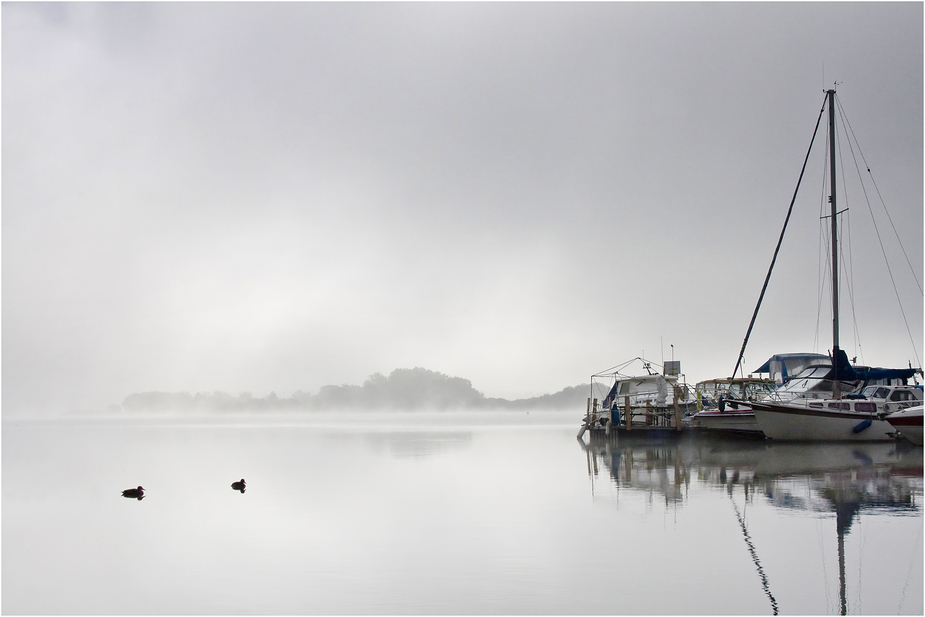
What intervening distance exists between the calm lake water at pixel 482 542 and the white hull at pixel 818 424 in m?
7.73

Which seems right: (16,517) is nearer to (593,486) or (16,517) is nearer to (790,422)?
(593,486)

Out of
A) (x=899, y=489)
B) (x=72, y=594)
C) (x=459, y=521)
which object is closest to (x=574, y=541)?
(x=459, y=521)

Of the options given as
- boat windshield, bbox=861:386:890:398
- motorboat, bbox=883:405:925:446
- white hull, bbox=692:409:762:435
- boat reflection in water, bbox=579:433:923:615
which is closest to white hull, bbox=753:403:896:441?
boat reflection in water, bbox=579:433:923:615

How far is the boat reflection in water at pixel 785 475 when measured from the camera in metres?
15.5

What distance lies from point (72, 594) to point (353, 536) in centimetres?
476

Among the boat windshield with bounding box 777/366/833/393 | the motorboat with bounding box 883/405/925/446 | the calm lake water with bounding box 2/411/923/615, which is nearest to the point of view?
the calm lake water with bounding box 2/411/923/615

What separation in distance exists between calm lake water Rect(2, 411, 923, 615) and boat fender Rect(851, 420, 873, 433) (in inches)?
342

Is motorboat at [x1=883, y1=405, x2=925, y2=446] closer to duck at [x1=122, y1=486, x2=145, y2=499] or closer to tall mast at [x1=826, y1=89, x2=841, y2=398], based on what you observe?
tall mast at [x1=826, y1=89, x2=841, y2=398]

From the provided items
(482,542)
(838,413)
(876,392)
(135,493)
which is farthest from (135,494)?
(876,392)

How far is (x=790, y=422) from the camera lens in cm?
3497

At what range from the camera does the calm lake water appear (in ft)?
33.3

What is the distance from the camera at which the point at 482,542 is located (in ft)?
44.9

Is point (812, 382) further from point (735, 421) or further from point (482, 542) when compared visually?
point (482, 542)

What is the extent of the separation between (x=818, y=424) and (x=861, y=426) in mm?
1859
